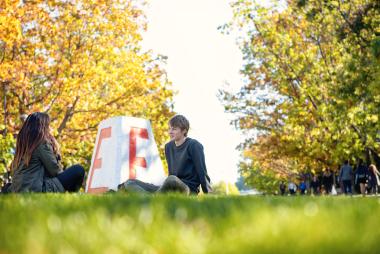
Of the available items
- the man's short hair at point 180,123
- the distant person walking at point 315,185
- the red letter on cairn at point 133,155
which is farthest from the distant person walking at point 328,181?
the man's short hair at point 180,123

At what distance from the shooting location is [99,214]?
3326 millimetres

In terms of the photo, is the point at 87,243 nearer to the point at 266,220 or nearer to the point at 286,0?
the point at 266,220

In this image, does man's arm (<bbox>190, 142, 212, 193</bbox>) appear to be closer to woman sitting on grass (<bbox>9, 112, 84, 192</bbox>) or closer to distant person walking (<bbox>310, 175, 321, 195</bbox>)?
woman sitting on grass (<bbox>9, 112, 84, 192</bbox>)

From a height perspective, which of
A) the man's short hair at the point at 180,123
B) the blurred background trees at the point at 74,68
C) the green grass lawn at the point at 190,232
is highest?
the blurred background trees at the point at 74,68

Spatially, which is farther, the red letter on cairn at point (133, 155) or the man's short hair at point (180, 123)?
the red letter on cairn at point (133, 155)

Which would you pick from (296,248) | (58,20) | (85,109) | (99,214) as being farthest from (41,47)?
(296,248)

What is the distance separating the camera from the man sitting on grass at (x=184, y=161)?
Result: 368 inches

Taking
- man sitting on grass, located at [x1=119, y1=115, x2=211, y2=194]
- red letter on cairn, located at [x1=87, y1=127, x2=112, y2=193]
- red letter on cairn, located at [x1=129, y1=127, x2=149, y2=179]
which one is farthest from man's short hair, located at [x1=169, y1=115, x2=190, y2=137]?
red letter on cairn, located at [x1=87, y1=127, x2=112, y2=193]

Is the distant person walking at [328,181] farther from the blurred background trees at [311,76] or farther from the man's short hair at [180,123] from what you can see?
the man's short hair at [180,123]

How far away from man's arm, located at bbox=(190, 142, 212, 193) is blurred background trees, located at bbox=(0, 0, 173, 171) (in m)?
10.6

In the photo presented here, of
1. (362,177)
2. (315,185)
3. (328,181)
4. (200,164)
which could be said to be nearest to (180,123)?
(200,164)

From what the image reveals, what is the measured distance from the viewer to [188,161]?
9.70 metres

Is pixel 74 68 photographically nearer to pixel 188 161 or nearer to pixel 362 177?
pixel 188 161

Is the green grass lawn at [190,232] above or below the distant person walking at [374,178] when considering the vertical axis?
below
